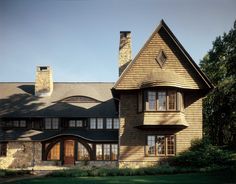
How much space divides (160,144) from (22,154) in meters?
13.7

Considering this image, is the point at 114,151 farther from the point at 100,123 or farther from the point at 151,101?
the point at 151,101

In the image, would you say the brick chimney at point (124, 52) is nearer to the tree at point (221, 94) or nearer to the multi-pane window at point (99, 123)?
the multi-pane window at point (99, 123)

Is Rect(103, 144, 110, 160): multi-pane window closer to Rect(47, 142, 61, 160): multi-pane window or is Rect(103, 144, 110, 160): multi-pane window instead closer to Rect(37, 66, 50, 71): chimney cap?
Rect(47, 142, 61, 160): multi-pane window

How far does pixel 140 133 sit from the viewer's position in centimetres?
2702

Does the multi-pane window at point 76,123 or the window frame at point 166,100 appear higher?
the window frame at point 166,100

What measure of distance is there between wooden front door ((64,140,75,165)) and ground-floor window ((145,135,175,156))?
9.29 metres

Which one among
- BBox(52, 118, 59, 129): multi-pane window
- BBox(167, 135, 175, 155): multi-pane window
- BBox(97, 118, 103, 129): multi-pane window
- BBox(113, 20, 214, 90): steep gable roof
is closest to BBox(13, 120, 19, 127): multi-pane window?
BBox(52, 118, 59, 129): multi-pane window

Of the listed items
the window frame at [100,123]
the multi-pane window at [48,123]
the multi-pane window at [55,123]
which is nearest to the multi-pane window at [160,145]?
the window frame at [100,123]

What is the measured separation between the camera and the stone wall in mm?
32781

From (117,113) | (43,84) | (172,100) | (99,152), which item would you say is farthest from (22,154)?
(172,100)

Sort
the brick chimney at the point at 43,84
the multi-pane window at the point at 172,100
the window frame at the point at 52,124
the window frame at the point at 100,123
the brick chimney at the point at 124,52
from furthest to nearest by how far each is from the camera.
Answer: the brick chimney at the point at 43,84 → the window frame at the point at 52,124 → the window frame at the point at 100,123 → the brick chimney at the point at 124,52 → the multi-pane window at the point at 172,100

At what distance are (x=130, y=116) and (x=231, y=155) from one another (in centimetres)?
788

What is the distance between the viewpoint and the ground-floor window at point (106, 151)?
33062 mm

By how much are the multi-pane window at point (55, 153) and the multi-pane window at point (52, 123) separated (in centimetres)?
241
